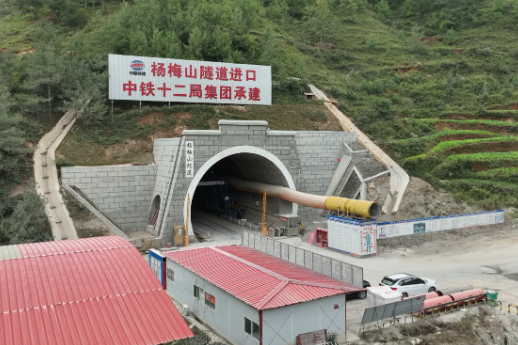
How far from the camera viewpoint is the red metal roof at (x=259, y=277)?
44.9ft

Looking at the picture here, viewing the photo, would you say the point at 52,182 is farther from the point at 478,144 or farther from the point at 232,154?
the point at 478,144

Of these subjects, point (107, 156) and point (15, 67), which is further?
→ point (15, 67)

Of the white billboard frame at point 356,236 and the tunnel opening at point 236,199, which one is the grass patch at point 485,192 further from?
the tunnel opening at point 236,199

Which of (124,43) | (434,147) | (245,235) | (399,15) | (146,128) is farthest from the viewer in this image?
(399,15)

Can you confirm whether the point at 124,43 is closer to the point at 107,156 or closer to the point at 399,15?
the point at 107,156

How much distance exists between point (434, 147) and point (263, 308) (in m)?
28.0

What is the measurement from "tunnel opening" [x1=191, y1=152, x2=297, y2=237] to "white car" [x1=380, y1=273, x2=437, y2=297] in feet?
43.3

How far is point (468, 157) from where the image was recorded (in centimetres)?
3419

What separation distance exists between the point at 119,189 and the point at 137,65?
422 inches

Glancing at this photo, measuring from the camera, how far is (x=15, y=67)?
34.0m

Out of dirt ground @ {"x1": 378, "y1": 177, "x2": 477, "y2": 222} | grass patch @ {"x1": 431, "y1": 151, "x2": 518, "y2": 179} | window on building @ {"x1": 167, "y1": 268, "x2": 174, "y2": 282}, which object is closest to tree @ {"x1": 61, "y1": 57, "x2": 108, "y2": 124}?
window on building @ {"x1": 167, "y1": 268, "x2": 174, "y2": 282}

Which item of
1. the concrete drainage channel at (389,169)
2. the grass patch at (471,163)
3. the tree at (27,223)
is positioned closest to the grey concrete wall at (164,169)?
the tree at (27,223)

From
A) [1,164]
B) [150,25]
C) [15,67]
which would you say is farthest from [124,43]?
[1,164]

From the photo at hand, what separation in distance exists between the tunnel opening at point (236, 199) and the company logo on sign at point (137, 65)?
9318 mm
